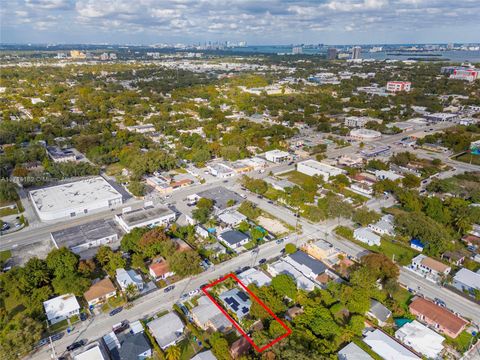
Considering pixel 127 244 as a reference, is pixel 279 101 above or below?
above

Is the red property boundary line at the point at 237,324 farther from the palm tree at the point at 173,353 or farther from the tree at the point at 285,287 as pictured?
the palm tree at the point at 173,353

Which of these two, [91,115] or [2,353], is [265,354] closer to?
[2,353]

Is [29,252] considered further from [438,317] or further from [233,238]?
[438,317]

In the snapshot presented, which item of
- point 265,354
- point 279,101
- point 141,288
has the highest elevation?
point 279,101


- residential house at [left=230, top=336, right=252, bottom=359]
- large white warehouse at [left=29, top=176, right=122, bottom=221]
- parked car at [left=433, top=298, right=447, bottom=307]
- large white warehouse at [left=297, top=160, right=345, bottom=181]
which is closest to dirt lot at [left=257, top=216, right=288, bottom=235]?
large white warehouse at [left=297, top=160, right=345, bottom=181]

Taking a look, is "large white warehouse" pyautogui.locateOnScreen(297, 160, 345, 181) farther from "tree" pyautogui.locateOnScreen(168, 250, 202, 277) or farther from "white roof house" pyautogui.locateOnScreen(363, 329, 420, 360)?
"white roof house" pyautogui.locateOnScreen(363, 329, 420, 360)

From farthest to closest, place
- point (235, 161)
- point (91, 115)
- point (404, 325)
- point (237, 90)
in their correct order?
point (237, 90) → point (91, 115) → point (235, 161) → point (404, 325)

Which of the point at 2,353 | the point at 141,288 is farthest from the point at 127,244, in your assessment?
the point at 2,353

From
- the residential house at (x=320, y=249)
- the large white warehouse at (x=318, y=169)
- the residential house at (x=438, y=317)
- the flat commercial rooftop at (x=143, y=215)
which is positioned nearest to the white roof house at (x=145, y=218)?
Result: the flat commercial rooftop at (x=143, y=215)

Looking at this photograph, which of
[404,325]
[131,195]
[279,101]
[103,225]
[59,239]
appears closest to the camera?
[404,325]
